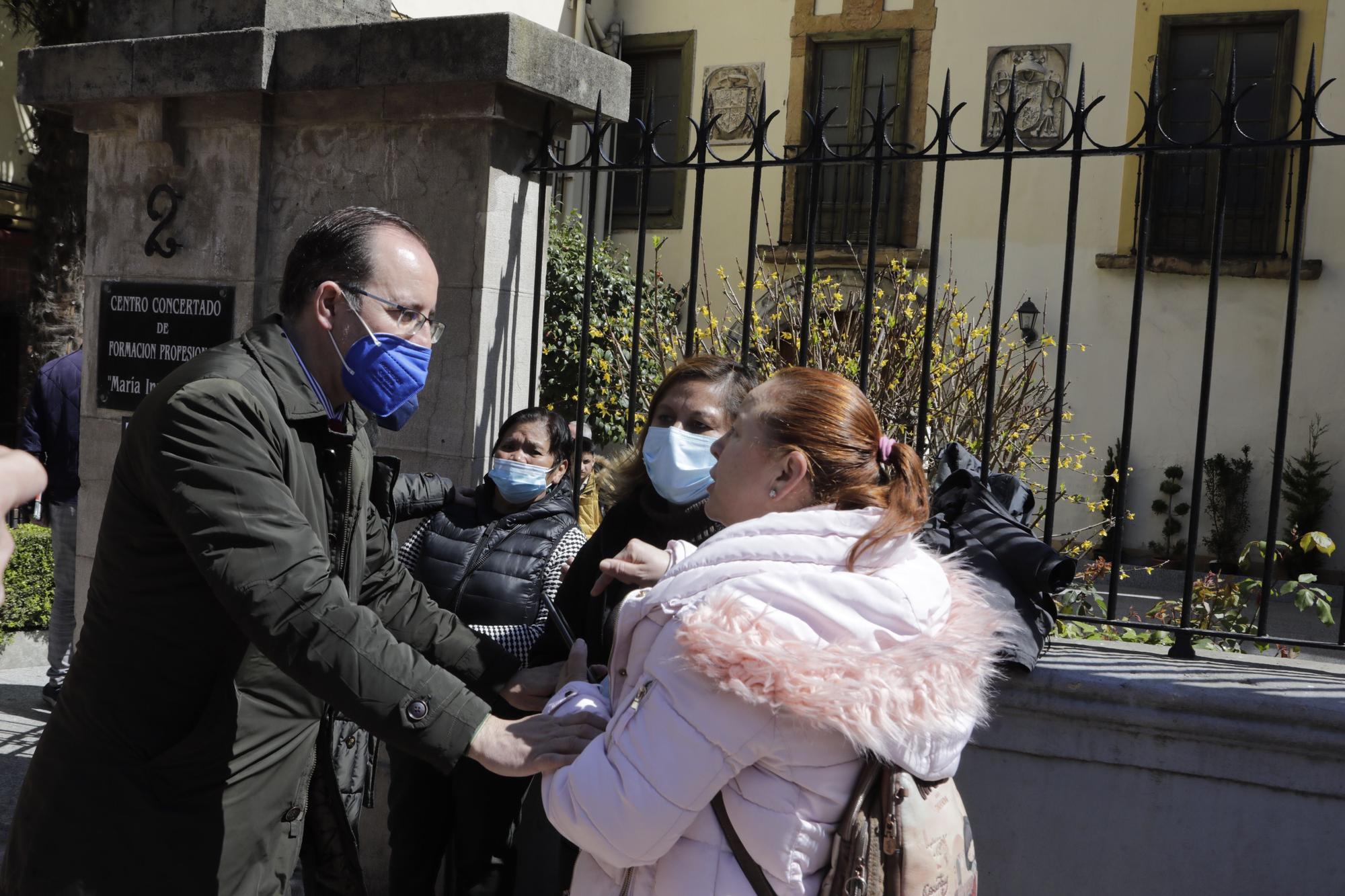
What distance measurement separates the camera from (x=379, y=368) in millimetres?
2504

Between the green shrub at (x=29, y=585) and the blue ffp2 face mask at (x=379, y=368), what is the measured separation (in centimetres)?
598

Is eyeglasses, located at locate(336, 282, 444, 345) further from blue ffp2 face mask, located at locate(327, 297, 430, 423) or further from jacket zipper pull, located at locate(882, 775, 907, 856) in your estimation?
jacket zipper pull, located at locate(882, 775, 907, 856)

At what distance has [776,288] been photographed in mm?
6223

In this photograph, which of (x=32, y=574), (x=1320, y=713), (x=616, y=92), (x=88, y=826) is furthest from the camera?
(x=32, y=574)

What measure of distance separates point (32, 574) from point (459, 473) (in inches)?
188

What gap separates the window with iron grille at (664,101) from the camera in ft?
47.7

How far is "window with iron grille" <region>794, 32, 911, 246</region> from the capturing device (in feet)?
Answer: 45.5

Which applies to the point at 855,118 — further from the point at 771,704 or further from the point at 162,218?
the point at 771,704

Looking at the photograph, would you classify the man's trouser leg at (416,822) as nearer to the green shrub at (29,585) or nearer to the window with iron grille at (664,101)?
the green shrub at (29,585)

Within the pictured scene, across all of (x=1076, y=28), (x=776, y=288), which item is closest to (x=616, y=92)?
(x=776, y=288)

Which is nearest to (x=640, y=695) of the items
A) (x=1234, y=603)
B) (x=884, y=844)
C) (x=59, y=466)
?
(x=884, y=844)

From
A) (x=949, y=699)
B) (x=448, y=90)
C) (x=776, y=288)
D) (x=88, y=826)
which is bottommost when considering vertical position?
(x=88, y=826)

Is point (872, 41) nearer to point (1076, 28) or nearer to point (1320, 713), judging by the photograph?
point (1076, 28)

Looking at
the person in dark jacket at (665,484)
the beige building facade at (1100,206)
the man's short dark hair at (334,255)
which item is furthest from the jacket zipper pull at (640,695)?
the beige building facade at (1100,206)
